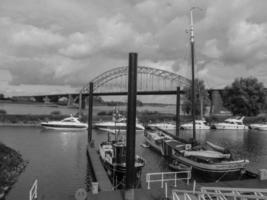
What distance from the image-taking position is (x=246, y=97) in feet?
305

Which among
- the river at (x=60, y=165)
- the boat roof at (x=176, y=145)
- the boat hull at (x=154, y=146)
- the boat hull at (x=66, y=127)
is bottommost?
the river at (x=60, y=165)

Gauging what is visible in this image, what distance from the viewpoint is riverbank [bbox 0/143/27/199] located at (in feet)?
69.4

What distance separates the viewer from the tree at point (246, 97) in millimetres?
93125

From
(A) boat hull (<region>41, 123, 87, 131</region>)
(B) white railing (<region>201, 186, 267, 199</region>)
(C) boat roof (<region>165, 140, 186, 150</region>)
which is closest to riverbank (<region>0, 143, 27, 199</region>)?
(B) white railing (<region>201, 186, 267, 199</region>)

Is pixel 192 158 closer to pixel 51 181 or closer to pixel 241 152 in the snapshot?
pixel 51 181

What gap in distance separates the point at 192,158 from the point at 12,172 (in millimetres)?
16029

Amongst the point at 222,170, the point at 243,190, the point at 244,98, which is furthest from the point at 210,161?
the point at 244,98

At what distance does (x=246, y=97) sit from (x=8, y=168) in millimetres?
82695

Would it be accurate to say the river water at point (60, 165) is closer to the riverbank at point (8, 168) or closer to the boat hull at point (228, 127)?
the riverbank at point (8, 168)

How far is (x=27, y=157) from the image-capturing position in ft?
110

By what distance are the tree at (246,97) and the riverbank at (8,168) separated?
257ft

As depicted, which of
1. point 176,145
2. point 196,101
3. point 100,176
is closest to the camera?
point 100,176

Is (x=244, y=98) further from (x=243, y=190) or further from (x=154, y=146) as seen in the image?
(x=243, y=190)

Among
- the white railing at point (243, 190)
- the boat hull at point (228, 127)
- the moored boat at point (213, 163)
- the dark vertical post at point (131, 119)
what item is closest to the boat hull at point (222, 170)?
the moored boat at point (213, 163)
